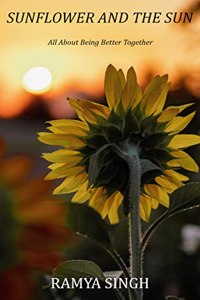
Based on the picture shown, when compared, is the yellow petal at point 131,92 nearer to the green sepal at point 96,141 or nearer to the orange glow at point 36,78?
the green sepal at point 96,141

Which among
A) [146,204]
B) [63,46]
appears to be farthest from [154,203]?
[63,46]

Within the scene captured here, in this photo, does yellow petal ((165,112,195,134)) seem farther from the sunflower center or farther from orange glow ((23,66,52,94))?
orange glow ((23,66,52,94))

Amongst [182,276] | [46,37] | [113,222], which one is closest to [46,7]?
[46,37]

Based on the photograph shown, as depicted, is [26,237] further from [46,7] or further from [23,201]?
[46,7]

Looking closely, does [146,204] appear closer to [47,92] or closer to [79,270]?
[79,270]

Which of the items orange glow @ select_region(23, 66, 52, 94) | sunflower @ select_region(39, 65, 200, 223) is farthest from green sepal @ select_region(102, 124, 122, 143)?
orange glow @ select_region(23, 66, 52, 94)

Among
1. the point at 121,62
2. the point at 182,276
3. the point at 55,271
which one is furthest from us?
the point at 182,276

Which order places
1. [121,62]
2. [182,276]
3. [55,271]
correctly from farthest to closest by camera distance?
[182,276] → [121,62] → [55,271]
